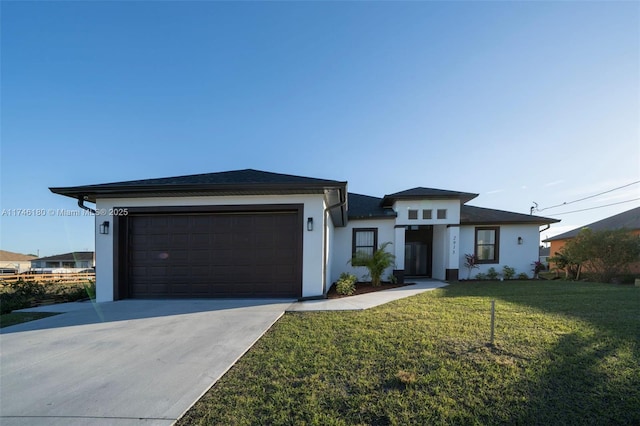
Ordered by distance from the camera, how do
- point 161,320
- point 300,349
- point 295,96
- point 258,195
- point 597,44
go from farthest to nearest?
point 295,96 → point 258,195 → point 597,44 → point 161,320 → point 300,349

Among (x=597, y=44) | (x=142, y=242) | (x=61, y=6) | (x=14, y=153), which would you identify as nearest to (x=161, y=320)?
(x=142, y=242)

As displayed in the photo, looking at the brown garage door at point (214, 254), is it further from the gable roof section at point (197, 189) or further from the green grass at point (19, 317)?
the green grass at point (19, 317)

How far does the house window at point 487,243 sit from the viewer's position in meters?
11.5

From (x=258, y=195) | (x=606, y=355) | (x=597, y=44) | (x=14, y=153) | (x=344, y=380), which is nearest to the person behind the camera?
(x=344, y=380)

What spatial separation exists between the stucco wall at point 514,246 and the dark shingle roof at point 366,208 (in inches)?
145

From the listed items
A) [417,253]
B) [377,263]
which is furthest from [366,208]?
[417,253]

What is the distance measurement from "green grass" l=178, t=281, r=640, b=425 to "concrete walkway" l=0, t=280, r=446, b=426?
1.23ft

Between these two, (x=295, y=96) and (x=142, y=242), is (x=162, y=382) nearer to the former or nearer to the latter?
(x=142, y=242)

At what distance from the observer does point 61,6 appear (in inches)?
241

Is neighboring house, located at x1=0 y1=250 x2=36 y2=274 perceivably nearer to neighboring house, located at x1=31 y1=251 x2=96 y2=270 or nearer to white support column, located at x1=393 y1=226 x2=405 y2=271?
neighboring house, located at x1=31 y1=251 x2=96 y2=270

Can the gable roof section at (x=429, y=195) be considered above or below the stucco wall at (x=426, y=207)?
above

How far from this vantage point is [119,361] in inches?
129

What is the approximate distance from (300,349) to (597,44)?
31.0ft

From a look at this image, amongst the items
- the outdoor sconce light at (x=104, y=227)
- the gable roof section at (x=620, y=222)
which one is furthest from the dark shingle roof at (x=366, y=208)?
the gable roof section at (x=620, y=222)
